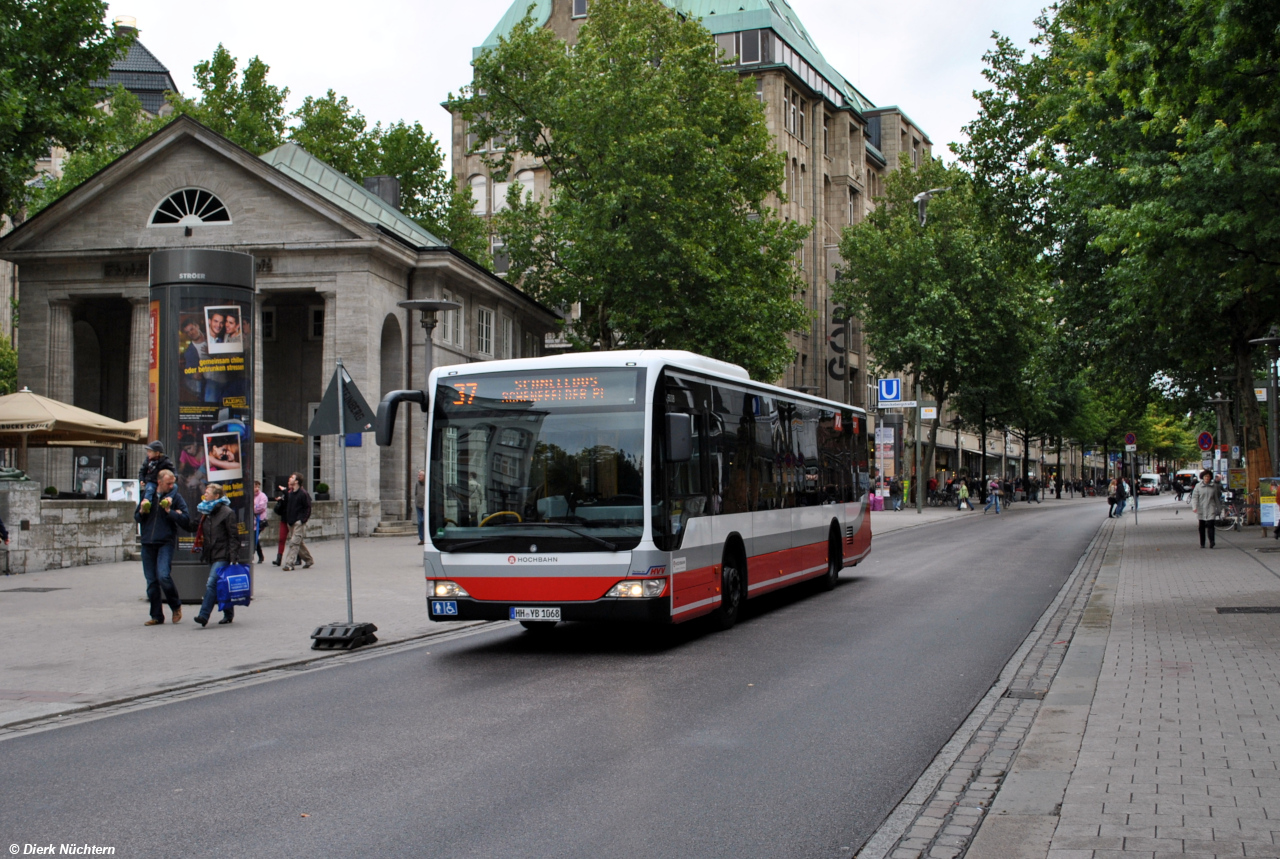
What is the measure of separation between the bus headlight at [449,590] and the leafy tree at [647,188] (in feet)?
91.4

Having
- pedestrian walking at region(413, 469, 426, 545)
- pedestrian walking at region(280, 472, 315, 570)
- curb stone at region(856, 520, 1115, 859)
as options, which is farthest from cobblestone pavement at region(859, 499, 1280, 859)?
pedestrian walking at region(280, 472, 315, 570)

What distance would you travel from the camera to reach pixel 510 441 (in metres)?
11.4

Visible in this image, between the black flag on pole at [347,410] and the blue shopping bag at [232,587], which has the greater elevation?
the black flag on pole at [347,410]

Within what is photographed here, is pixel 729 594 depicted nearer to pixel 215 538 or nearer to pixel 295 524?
pixel 215 538

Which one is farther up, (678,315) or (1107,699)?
(678,315)

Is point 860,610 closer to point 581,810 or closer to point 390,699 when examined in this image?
point 390,699

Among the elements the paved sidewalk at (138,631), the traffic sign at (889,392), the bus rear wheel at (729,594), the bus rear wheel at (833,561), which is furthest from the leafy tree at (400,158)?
the bus rear wheel at (729,594)

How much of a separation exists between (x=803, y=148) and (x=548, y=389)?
64147mm

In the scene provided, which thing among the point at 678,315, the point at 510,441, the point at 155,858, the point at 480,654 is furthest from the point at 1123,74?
the point at 678,315

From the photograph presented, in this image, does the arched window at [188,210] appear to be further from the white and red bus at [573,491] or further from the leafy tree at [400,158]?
the white and red bus at [573,491]

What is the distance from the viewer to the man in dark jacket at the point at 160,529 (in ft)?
43.5

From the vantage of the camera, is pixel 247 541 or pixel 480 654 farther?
pixel 247 541

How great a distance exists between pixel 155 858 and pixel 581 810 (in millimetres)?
1865

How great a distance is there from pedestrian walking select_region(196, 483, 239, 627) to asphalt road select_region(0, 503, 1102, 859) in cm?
230
